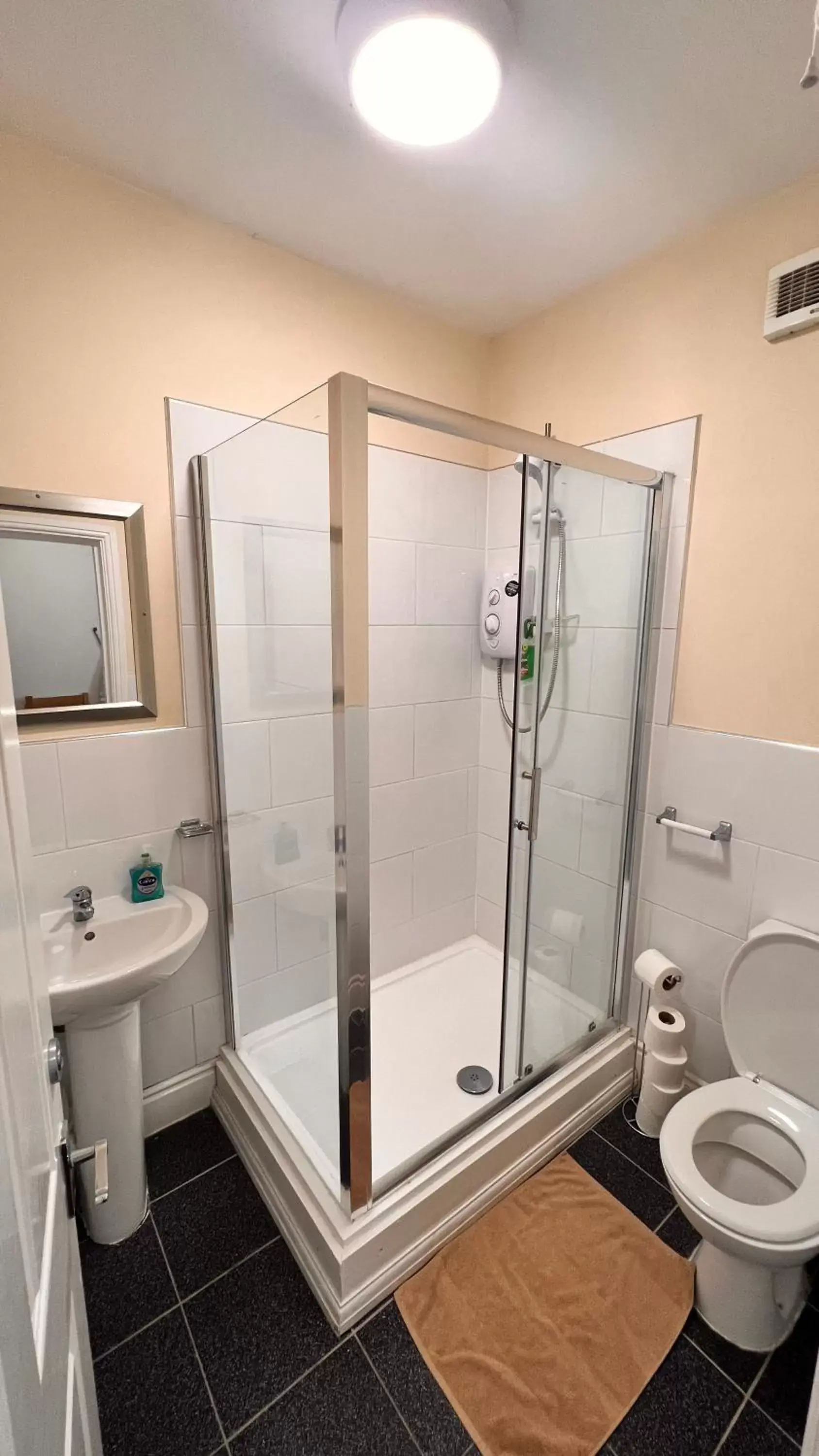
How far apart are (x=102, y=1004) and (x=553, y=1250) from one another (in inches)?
48.2

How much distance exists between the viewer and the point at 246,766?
168cm

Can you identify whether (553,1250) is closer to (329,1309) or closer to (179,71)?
(329,1309)

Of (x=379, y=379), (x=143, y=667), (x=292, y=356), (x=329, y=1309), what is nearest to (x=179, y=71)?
(x=292, y=356)

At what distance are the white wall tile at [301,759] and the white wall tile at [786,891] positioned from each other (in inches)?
46.9

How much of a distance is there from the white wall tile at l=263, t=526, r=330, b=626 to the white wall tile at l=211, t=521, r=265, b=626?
0.04 metres

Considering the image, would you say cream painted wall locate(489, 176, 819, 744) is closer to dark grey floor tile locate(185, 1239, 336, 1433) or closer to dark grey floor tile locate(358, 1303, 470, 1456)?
dark grey floor tile locate(358, 1303, 470, 1456)

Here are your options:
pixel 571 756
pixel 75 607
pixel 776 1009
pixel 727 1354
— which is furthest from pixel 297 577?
pixel 727 1354

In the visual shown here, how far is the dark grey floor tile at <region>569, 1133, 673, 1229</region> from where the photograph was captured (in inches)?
61.2

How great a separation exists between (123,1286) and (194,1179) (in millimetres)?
270

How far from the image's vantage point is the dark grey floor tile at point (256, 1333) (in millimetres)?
1184

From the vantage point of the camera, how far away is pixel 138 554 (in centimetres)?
153

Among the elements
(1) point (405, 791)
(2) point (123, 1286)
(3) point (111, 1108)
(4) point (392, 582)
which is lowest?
(2) point (123, 1286)

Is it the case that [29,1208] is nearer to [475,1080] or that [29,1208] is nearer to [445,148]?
[475,1080]

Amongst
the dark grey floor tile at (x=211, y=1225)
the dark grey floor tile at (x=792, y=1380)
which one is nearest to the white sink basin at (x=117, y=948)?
the dark grey floor tile at (x=211, y=1225)
